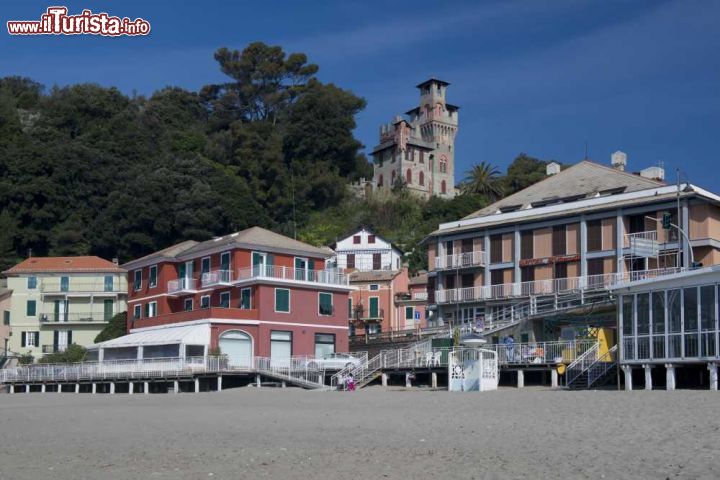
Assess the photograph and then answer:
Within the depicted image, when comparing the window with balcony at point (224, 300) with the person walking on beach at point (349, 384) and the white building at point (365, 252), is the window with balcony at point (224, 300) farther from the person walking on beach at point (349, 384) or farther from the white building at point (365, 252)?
the white building at point (365, 252)

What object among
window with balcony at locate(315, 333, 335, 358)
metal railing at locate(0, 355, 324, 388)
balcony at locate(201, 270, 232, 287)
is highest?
balcony at locate(201, 270, 232, 287)

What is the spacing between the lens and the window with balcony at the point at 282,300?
52156mm

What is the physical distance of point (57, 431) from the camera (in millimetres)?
23938

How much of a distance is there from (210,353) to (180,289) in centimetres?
968

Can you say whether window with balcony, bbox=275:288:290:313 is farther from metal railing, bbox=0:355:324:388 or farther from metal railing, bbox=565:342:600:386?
metal railing, bbox=565:342:600:386

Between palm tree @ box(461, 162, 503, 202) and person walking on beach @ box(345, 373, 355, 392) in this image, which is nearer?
person walking on beach @ box(345, 373, 355, 392)

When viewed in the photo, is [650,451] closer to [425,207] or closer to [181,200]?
[181,200]

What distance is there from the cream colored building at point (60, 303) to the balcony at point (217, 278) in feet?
58.8

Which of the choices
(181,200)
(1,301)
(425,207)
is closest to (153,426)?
(1,301)

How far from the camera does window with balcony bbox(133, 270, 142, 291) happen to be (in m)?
62.1

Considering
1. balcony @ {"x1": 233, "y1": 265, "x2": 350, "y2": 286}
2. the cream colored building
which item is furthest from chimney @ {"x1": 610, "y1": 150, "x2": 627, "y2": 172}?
the cream colored building

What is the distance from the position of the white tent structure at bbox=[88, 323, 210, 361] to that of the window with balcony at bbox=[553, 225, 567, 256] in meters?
18.6

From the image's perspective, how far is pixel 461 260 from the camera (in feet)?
187

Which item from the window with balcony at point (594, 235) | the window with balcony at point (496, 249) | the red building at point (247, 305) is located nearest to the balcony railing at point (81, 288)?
the red building at point (247, 305)
